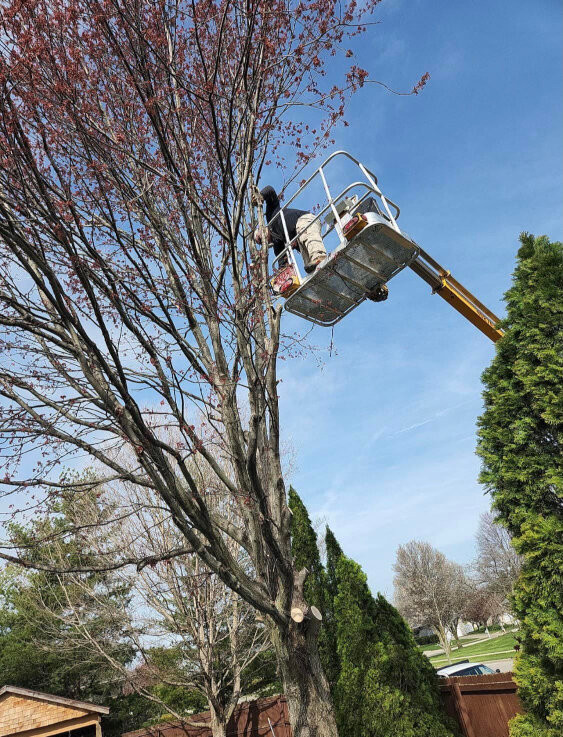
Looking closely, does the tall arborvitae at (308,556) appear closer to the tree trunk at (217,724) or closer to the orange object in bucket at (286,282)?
the tree trunk at (217,724)

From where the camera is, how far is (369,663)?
723 centimetres

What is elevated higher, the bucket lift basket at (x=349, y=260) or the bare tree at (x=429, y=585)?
the bucket lift basket at (x=349, y=260)

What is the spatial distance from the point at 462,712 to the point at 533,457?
4.87 m

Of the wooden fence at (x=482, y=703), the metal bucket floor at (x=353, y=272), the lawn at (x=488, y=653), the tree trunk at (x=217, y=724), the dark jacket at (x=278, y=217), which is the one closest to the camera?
the metal bucket floor at (x=353, y=272)

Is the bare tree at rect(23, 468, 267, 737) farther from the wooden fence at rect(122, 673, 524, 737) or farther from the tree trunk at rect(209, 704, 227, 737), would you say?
the wooden fence at rect(122, 673, 524, 737)

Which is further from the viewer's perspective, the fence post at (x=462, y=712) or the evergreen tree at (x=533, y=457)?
the fence post at (x=462, y=712)

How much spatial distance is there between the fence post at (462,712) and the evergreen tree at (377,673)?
0.95 feet

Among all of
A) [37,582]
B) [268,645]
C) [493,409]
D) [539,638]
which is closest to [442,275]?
[493,409]

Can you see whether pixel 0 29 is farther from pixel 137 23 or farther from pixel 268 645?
pixel 268 645

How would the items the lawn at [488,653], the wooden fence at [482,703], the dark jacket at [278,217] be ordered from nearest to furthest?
the dark jacket at [278,217] → the wooden fence at [482,703] → the lawn at [488,653]

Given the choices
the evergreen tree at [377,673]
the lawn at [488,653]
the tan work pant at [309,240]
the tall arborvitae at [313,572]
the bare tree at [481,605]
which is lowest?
the lawn at [488,653]

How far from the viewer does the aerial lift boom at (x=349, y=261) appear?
4.50m

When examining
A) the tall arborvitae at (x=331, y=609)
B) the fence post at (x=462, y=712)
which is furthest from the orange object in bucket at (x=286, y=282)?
the fence post at (x=462, y=712)

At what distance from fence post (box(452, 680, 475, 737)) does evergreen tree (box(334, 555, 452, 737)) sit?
29 centimetres
